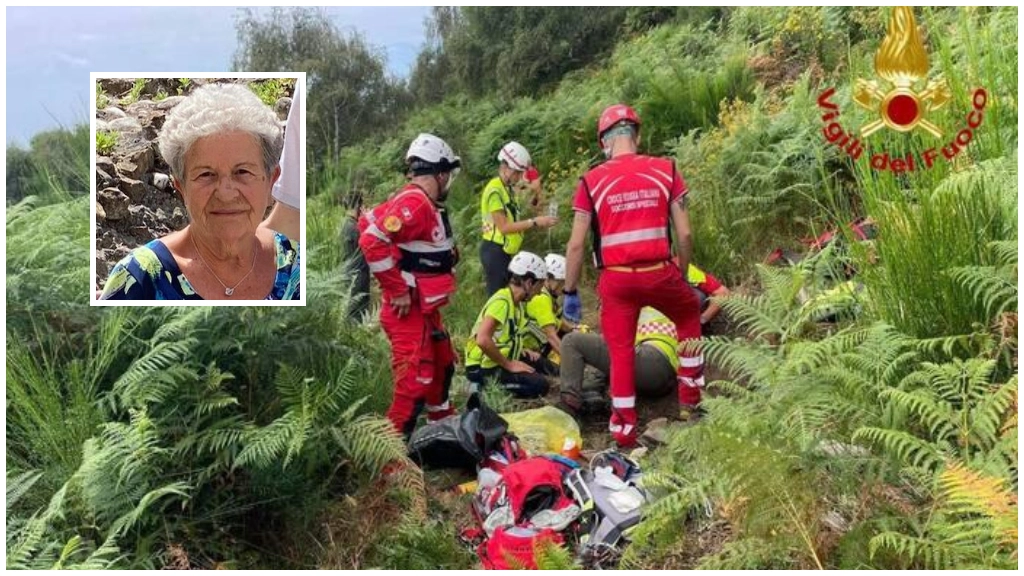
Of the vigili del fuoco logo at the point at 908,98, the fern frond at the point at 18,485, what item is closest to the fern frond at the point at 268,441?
the fern frond at the point at 18,485

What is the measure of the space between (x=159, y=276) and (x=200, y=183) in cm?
49

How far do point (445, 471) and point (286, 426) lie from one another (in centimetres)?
132

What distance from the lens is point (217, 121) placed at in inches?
150

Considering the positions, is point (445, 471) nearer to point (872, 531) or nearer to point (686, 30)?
point (872, 531)

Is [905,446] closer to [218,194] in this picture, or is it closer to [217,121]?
[218,194]

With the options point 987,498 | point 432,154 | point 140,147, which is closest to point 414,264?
point 432,154

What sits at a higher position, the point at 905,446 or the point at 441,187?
the point at 441,187

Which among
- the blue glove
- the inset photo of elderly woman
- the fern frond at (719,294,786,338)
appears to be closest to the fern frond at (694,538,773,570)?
the fern frond at (719,294,786,338)

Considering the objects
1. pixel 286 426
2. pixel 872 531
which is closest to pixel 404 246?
pixel 286 426

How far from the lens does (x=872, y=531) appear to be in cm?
338

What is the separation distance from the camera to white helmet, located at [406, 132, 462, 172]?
219 inches

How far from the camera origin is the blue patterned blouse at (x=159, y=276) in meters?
3.85

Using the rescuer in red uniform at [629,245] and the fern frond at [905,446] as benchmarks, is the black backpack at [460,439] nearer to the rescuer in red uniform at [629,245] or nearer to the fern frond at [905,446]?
the rescuer in red uniform at [629,245]

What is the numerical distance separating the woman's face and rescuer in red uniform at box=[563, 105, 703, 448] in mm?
2167
